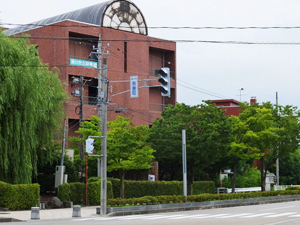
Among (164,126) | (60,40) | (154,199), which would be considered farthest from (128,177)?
(154,199)

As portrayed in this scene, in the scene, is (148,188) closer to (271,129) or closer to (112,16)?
(271,129)

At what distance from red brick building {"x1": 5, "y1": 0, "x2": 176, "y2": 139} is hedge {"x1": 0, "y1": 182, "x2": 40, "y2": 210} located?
701 inches

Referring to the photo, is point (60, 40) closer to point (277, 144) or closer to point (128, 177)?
point (128, 177)

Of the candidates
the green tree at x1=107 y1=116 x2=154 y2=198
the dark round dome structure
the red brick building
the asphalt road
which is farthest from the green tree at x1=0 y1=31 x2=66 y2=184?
the dark round dome structure

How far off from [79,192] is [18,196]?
18.7ft

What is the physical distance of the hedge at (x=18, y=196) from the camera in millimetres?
26594

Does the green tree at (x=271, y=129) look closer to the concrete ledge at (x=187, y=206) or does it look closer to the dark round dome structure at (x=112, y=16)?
the concrete ledge at (x=187, y=206)

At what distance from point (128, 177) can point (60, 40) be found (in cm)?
1468

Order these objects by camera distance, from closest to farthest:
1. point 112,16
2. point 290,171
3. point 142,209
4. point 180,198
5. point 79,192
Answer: point 142,209 → point 180,198 → point 79,192 → point 112,16 → point 290,171

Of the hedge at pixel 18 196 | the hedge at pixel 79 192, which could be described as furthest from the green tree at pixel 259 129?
the hedge at pixel 18 196

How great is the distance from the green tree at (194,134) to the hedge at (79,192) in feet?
28.1

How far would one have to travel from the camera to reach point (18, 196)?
26.9 metres

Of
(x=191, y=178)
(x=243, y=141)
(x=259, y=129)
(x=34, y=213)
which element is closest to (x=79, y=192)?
(x=34, y=213)

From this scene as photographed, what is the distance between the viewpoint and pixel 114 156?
33531 mm
